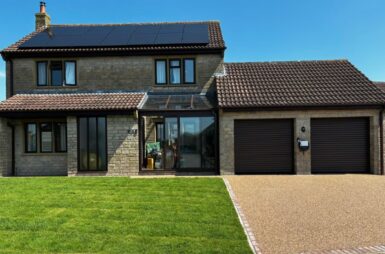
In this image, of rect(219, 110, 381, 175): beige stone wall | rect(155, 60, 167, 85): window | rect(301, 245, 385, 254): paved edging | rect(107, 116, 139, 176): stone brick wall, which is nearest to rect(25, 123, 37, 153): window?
rect(107, 116, 139, 176): stone brick wall

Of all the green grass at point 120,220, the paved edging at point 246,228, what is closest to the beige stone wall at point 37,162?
the green grass at point 120,220

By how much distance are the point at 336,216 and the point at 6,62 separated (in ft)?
59.3

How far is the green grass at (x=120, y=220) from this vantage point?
6.00 m

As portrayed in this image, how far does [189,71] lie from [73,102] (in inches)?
245

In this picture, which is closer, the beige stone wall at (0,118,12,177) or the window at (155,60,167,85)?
the beige stone wall at (0,118,12,177)

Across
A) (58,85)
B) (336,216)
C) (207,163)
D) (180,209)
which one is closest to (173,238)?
(180,209)

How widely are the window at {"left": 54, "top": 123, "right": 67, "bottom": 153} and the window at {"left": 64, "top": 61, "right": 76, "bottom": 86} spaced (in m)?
2.61

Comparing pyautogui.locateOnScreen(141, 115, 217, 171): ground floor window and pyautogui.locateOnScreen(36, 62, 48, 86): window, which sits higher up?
pyautogui.locateOnScreen(36, 62, 48, 86): window

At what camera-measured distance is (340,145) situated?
1577cm

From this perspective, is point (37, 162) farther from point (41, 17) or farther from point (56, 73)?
point (41, 17)

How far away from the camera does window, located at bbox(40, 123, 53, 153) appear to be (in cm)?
1666

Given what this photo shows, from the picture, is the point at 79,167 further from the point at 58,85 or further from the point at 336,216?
the point at 336,216

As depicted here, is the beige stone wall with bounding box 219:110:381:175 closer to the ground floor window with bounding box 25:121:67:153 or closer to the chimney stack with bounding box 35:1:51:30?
the ground floor window with bounding box 25:121:67:153

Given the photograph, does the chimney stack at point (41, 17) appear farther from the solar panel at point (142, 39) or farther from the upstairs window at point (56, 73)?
the solar panel at point (142, 39)
